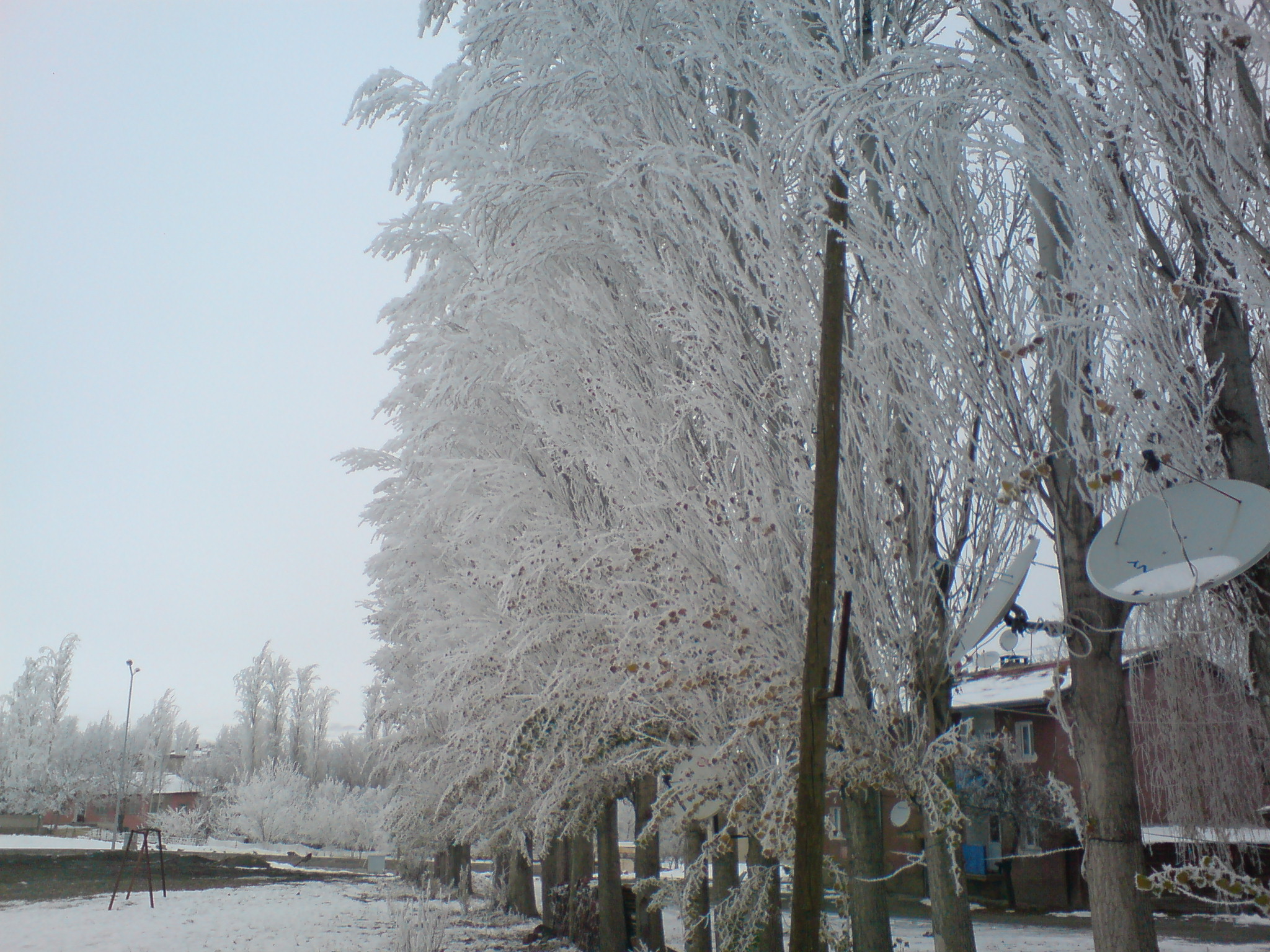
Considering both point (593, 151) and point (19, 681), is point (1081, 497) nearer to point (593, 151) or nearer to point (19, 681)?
point (593, 151)

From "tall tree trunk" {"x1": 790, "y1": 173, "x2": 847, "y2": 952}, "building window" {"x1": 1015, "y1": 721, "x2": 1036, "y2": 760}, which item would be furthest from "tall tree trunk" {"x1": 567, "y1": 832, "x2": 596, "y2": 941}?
"building window" {"x1": 1015, "y1": 721, "x2": 1036, "y2": 760}

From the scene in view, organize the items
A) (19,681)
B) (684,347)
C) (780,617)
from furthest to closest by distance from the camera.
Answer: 1. (19,681)
2. (684,347)
3. (780,617)

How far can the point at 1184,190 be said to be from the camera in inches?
158

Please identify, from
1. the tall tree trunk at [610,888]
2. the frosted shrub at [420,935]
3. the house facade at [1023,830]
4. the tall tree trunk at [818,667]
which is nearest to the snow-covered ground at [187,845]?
the frosted shrub at [420,935]

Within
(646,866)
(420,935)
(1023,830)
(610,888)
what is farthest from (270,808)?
(646,866)

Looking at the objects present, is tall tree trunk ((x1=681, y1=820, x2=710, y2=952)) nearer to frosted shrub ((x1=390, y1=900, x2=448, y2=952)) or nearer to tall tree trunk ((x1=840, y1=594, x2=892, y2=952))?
tall tree trunk ((x1=840, y1=594, x2=892, y2=952))

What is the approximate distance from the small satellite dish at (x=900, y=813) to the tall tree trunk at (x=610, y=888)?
7.00 metres

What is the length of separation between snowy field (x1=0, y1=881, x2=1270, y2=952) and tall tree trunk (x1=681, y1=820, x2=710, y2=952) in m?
3.25

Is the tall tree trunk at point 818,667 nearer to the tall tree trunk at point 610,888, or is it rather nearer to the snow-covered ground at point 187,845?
the tall tree trunk at point 610,888

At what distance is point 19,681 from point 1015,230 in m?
70.0

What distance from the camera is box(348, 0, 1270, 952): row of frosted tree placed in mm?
4438

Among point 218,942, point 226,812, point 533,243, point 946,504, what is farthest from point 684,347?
point 226,812

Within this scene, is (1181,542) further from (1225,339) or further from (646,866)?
(646,866)

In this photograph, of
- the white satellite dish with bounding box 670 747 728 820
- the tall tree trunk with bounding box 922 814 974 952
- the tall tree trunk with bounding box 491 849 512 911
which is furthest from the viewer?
the tall tree trunk with bounding box 491 849 512 911
